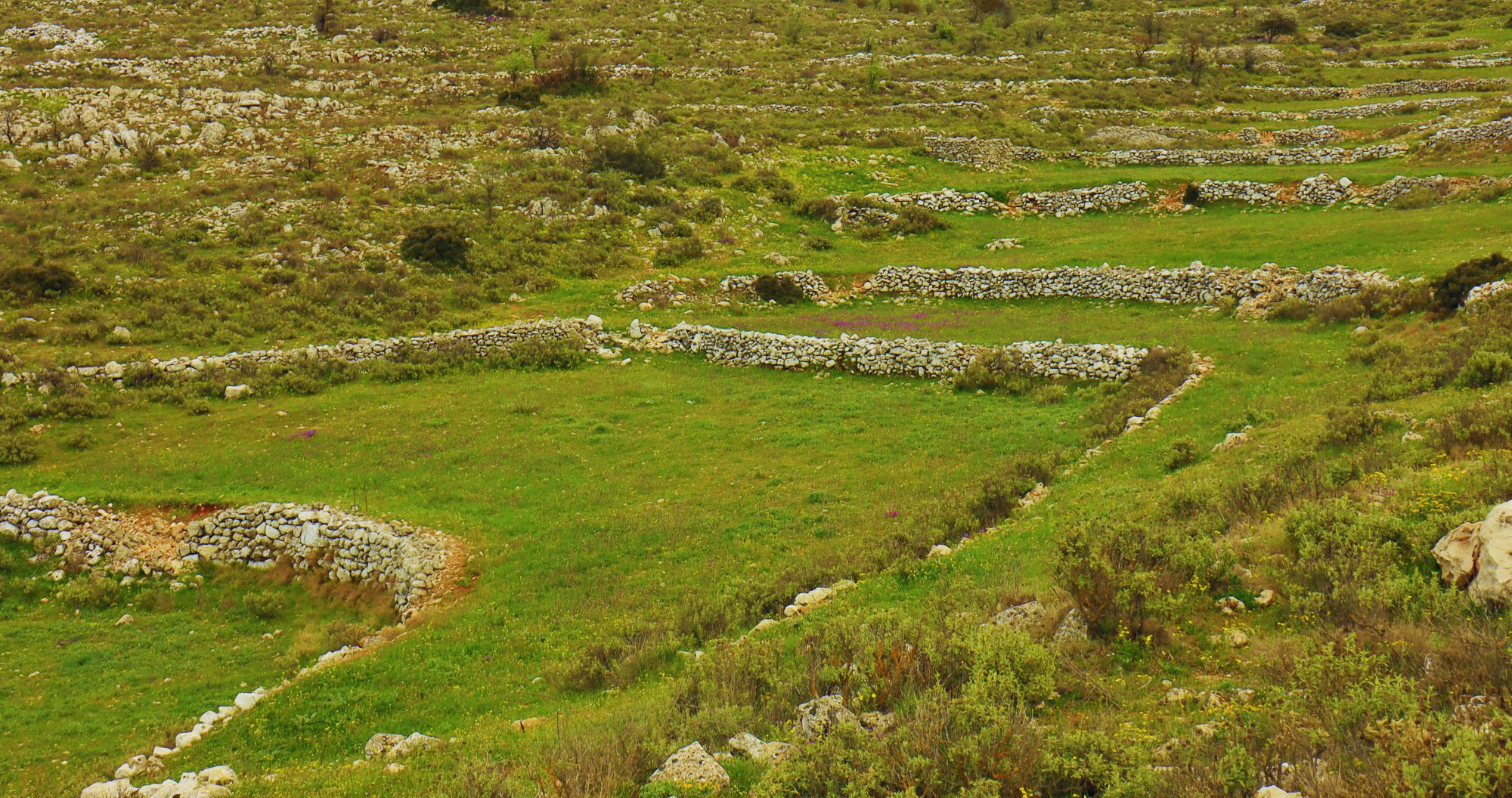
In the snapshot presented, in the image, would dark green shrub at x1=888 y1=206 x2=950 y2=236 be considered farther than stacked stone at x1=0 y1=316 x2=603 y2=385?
Yes

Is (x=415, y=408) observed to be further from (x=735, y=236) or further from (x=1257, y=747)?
(x=1257, y=747)

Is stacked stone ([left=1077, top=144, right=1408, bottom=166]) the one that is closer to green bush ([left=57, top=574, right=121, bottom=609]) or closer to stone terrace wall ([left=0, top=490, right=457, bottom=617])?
stone terrace wall ([left=0, top=490, right=457, bottom=617])

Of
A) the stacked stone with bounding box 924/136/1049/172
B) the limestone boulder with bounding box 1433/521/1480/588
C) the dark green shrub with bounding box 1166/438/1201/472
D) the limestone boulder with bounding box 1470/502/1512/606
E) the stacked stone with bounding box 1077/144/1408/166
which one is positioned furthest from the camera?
the stacked stone with bounding box 924/136/1049/172

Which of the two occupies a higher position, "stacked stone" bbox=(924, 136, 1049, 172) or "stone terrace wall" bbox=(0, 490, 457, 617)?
"stacked stone" bbox=(924, 136, 1049, 172)

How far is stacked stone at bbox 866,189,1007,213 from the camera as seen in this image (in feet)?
132

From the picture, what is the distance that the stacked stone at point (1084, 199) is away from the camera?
127 ft

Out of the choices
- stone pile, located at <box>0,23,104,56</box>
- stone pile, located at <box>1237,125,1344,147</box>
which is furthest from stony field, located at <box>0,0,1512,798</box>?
stone pile, located at <box>0,23,104,56</box>

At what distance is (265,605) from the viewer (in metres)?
15.1

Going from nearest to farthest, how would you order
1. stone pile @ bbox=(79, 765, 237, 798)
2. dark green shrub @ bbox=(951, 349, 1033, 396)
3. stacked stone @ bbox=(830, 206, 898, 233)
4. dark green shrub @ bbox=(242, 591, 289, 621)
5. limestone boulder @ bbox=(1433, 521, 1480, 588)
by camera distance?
limestone boulder @ bbox=(1433, 521, 1480, 588), stone pile @ bbox=(79, 765, 237, 798), dark green shrub @ bbox=(242, 591, 289, 621), dark green shrub @ bbox=(951, 349, 1033, 396), stacked stone @ bbox=(830, 206, 898, 233)

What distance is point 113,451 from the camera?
20.0 meters

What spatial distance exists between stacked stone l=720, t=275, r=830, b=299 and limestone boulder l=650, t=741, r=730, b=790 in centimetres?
2567

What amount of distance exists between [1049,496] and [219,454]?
786 inches

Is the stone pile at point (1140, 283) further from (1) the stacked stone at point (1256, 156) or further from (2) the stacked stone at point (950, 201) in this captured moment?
(1) the stacked stone at point (1256, 156)

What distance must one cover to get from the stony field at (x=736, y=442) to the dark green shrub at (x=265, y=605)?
0.38 ft
